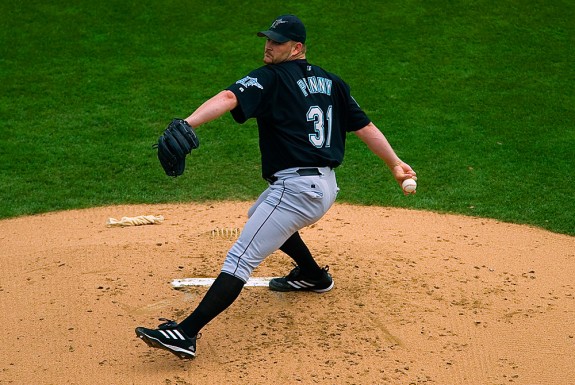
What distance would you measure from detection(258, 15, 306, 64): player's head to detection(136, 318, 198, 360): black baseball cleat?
5.54 ft

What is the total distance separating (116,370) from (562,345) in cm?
265

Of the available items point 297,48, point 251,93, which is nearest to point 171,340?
point 251,93

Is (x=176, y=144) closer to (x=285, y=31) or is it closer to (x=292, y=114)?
(x=292, y=114)

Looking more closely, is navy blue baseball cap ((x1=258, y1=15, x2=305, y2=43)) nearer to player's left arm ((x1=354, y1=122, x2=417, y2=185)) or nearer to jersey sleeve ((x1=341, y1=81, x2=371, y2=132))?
jersey sleeve ((x1=341, y1=81, x2=371, y2=132))

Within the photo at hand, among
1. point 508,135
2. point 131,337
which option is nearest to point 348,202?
point 508,135

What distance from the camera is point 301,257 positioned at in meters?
5.73

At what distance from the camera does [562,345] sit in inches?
203

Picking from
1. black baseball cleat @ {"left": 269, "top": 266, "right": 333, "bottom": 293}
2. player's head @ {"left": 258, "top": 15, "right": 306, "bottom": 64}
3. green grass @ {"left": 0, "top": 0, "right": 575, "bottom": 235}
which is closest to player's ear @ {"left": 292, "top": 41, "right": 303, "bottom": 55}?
player's head @ {"left": 258, "top": 15, "right": 306, "bottom": 64}

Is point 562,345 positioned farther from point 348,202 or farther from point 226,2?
point 226,2

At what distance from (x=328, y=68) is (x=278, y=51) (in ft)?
20.8

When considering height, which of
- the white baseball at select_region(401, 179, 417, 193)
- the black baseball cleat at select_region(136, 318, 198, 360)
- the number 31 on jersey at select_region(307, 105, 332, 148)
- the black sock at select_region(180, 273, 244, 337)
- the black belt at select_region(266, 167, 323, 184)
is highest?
the number 31 on jersey at select_region(307, 105, 332, 148)

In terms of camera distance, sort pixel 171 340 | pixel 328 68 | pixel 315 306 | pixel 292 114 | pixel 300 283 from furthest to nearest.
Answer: pixel 328 68 < pixel 300 283 < pixel 315 306 < pixel 292 114 < pixel 171 340

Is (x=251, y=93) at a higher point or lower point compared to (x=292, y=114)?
higher

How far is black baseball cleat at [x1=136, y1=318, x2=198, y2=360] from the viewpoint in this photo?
15.5ft
